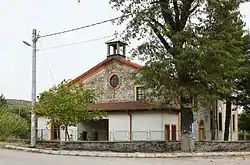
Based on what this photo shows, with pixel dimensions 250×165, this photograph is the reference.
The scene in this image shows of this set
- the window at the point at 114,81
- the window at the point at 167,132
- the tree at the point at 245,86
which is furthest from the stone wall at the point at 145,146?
the window at the point at 114,81

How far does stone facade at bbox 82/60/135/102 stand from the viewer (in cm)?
4023

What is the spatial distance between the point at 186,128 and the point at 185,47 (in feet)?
19.6

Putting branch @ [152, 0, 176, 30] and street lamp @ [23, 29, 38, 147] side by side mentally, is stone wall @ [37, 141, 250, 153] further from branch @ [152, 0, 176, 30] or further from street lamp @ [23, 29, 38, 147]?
branch @ [152, 0, 176, 30]

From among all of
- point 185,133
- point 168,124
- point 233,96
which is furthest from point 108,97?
point 185,133

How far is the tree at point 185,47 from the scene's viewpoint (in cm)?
2534

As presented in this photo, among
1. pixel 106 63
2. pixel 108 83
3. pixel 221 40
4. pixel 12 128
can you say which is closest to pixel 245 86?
pixel 108 83

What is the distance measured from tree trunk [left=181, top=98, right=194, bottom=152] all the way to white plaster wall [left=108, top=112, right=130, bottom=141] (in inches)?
363

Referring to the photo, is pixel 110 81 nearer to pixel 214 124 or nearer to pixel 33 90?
pixel 33 90

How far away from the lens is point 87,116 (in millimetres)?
32094

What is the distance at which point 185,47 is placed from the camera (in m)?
25.3

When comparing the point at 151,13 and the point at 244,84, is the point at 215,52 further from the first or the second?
the point at 244,84

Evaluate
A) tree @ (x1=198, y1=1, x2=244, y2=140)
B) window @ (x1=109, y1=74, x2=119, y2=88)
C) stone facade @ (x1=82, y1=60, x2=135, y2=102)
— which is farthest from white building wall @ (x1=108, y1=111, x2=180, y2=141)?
tree @ (x1=198, y1=1, x2=244, y2=140)

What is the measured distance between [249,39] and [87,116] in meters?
16.1

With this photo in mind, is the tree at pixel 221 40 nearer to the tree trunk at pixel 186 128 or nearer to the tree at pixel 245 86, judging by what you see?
the tree trunk at pixel 186 128
